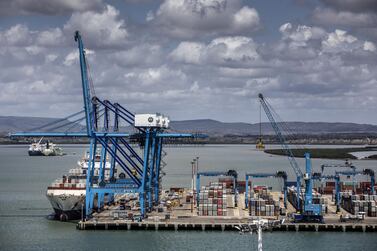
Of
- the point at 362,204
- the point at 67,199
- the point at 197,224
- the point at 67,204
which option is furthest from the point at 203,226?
the point at 362,204

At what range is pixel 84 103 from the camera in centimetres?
7681

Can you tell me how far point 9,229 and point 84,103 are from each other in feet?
51.9

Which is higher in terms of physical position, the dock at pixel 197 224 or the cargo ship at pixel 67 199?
the cargo ship at pixel 67 199

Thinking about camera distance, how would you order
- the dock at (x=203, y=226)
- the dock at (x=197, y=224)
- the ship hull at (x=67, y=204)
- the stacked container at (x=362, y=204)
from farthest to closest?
the ship hull at (x=67, y=204) → the stacked container at (x=362, y=204) → the dock at (x=197, y=224) → the dock at (x=203, y=226)

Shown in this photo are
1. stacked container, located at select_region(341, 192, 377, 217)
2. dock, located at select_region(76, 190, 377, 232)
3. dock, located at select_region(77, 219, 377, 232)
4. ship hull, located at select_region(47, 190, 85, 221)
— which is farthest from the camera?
ship hull, located at select_region(47, 190, 85, 221)

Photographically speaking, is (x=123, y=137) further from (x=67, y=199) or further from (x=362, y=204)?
(x=362, y=204)

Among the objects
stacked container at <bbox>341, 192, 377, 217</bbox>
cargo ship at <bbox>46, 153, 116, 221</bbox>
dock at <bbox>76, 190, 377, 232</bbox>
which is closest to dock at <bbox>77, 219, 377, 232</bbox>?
dock at <bbox>76, 190, 377, 232</bbox>

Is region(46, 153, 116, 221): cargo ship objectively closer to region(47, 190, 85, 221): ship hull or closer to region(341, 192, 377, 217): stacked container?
region(47, 190, 85, 221): ship hull

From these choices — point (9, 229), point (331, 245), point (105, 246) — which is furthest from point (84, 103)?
point (331, 245)

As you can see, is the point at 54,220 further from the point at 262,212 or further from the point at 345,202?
the point at 345,202

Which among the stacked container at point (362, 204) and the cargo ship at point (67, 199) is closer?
the stacked container at point (362, 204)

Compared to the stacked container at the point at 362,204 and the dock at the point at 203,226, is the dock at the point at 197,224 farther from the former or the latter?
the stacked container at the point at 362,204

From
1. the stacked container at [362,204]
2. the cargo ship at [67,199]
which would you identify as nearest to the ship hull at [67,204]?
the cargo ship at [67,199]

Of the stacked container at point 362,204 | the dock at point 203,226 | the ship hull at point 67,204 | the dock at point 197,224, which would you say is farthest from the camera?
the ship hull at point 67,204
